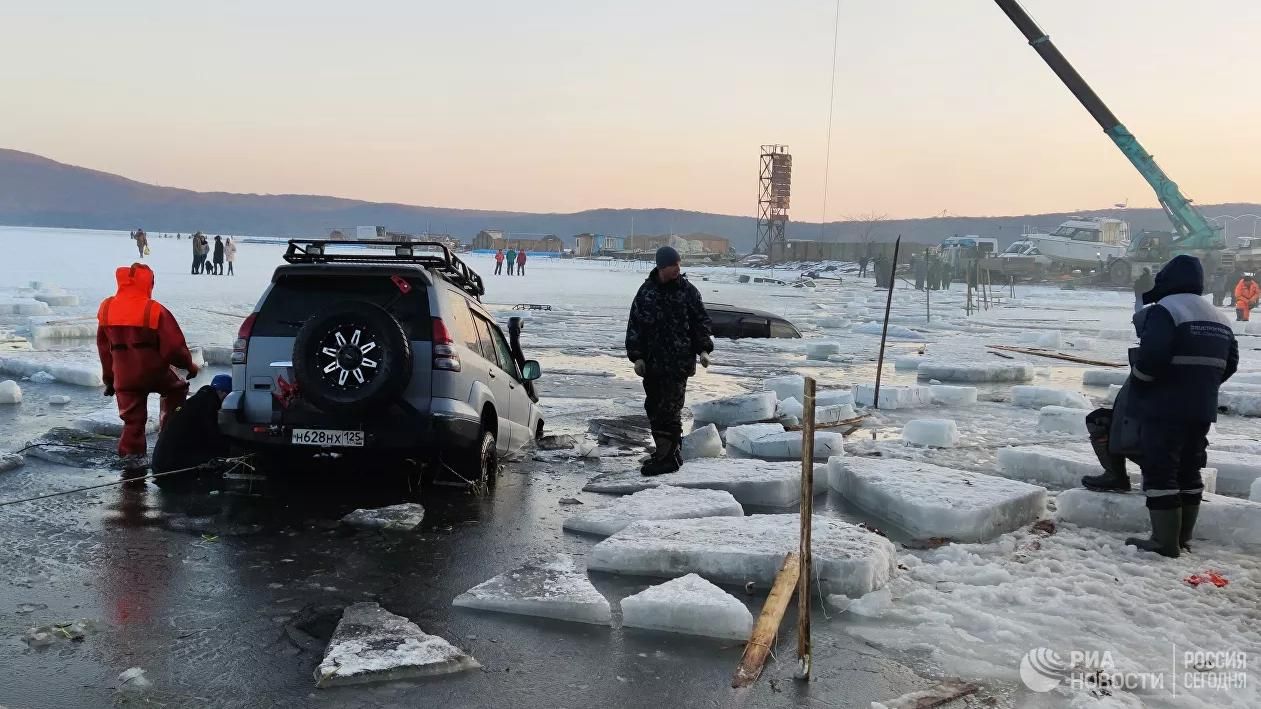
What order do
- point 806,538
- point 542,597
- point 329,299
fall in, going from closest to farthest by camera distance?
1. point 806,538
2. point 542,597
3. point 329,299

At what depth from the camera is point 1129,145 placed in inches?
1394

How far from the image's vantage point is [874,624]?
462 centimetres

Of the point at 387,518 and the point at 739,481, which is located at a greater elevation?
the point at 739,481

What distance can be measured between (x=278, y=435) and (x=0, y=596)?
211 centimetres

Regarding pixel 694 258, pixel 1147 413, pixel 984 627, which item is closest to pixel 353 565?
pixel 984 627

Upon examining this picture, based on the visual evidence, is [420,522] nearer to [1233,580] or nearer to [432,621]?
[432,621]

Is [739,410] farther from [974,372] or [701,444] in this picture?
[974,372]

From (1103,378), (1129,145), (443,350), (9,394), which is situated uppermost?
(1129,145)

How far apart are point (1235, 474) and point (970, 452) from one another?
220 centimetres

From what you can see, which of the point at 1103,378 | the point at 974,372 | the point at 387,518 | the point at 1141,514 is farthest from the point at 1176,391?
the point at 1103,378

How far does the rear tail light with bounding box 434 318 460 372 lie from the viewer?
6.58 m

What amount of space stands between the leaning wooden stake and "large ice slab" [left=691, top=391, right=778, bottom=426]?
5.62 meters

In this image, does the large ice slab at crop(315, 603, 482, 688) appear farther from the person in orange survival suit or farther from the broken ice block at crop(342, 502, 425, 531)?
the person in orange survival suit

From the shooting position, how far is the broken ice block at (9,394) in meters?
A: 10.1
